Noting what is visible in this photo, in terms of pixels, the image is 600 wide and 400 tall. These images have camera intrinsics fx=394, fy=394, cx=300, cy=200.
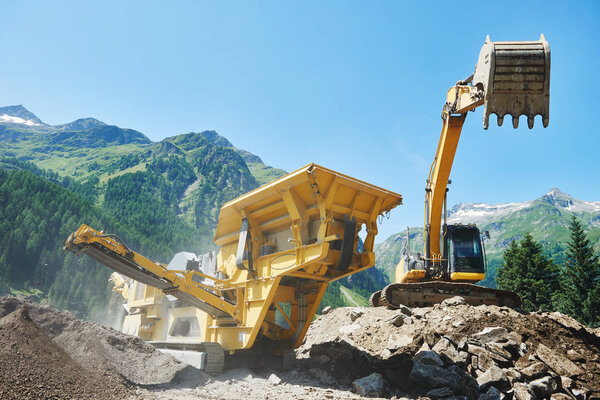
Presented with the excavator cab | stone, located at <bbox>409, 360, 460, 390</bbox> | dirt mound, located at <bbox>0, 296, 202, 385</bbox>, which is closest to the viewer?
stone, located at <bbox>409, 360, 460, 390</bbox>

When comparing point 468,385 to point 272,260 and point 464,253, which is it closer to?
point 272,260

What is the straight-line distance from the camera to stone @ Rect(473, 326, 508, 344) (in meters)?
7.04

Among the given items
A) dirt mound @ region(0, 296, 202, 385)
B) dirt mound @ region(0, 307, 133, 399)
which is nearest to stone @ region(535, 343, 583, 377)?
dirt mound @ region(0, 296, 202, 385)

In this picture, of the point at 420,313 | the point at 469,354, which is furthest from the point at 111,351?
the point at 469,354

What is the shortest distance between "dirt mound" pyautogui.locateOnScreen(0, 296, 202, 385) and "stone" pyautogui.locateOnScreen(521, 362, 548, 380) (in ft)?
19.5

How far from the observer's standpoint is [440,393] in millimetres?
6156

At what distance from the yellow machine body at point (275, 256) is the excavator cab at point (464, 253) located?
3701 millimetres

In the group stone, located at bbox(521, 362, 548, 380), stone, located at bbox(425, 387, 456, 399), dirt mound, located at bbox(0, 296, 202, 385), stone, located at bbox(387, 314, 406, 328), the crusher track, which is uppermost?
the crusher track

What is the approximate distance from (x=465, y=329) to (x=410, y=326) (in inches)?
51.7

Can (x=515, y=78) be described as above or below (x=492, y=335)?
above

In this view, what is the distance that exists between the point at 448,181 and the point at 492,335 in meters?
4.44

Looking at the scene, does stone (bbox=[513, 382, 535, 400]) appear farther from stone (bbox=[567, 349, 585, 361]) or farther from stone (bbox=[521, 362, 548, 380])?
stone (bbox=[567, 349, 585, 361])

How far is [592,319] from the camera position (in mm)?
22812

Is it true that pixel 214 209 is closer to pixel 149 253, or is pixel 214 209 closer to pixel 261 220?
pixel 149 253
